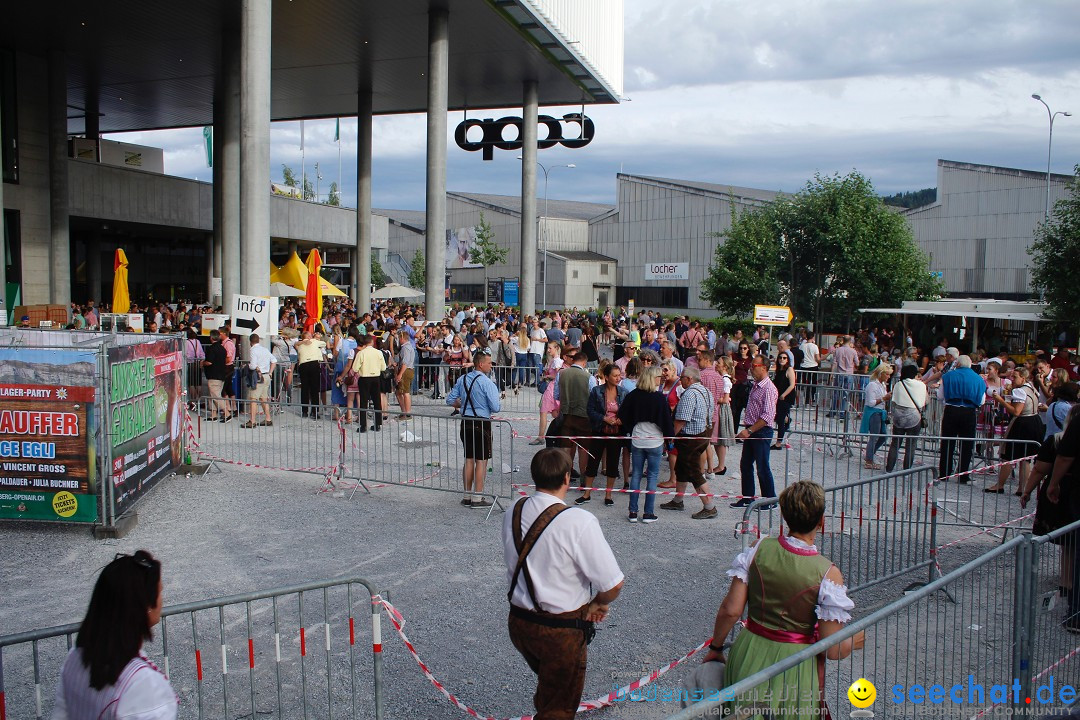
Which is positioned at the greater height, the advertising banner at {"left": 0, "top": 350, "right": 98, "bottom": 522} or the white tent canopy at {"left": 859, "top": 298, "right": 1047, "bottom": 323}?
the white tent canopy at {"left": 859, "top": 298, "right": 1047, "bottom": 323}

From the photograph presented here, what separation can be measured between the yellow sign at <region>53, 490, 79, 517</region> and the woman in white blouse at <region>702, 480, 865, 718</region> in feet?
24.7

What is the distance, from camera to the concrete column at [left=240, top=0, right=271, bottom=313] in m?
18.8

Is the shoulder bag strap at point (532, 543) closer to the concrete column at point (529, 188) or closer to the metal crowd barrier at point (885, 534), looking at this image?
the metal crowd barrier at point (885, 534)

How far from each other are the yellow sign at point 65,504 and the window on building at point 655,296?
185 feet

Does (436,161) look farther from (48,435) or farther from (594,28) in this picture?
(48,435)

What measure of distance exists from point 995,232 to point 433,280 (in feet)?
117

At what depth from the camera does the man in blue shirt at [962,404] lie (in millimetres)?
12234

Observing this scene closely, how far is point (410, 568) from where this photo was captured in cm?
823

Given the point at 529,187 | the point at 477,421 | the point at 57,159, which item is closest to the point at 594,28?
the point at 529,187

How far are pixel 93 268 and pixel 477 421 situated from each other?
124 ft

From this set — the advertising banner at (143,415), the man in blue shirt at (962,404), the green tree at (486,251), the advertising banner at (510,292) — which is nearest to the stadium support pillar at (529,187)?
the advertising banner at (510,292)

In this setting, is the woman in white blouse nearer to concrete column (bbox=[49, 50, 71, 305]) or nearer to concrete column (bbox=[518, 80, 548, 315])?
concrete column (bbox=[518, 80, 548, 315])

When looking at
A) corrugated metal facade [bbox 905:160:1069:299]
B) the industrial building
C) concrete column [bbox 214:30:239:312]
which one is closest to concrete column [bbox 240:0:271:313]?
the industrial building

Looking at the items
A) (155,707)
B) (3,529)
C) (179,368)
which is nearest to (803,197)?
(179,368)
